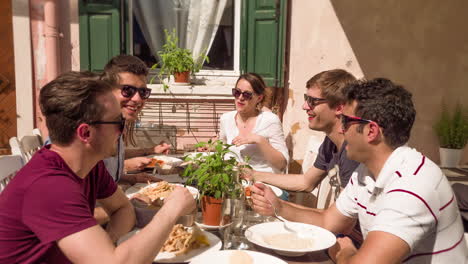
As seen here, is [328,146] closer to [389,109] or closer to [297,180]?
[297,180]

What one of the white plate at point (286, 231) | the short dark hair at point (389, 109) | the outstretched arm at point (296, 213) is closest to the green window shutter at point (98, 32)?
the outstretched arm at point (296, 213)

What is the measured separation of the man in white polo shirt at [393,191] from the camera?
1287 millimetres

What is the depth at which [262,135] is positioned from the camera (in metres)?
3.39

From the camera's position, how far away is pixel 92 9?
446cm

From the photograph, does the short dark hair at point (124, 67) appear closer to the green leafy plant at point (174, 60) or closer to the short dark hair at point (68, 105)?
the short dark hair at point (68, 105)

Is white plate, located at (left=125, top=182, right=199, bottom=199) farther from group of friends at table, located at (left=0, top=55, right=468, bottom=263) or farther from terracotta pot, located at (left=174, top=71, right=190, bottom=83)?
terracotta pot, located at (left=174, top=71, right=190, bottom=83)

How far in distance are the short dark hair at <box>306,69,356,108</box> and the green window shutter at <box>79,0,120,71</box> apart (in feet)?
9.11

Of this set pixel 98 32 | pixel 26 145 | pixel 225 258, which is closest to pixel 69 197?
pixel 225 258

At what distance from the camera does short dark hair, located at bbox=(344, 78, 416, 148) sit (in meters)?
1.50

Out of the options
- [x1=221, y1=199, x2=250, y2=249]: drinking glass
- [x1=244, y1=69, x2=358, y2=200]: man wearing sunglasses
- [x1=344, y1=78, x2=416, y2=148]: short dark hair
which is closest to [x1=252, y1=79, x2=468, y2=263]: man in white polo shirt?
[x1=344, y1=78, x2=416, y2=148]: short dark hair

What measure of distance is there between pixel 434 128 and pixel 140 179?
150 inches

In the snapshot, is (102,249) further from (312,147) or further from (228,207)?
(312,147)

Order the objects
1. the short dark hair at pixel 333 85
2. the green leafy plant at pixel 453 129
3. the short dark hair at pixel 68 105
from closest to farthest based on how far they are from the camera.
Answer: the short dark hair at pixel 68 105, the short dark hair at pixel 333 85, the green leafy plant at pixel 453 129

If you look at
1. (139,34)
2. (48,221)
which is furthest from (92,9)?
(48,221)
